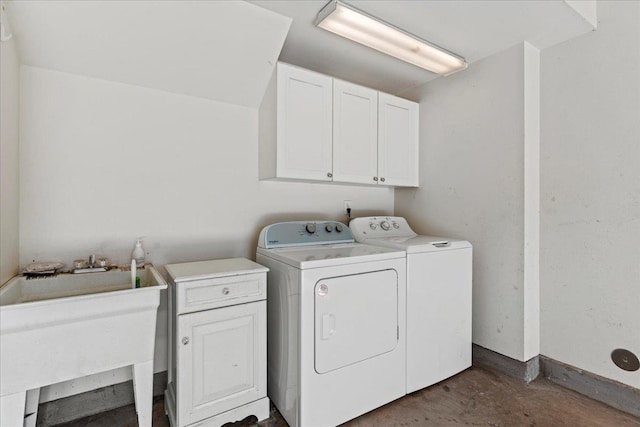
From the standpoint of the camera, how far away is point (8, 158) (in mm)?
1447

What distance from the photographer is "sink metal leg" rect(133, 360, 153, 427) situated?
1413 millimetres

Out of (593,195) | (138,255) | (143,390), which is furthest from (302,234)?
(593,195)

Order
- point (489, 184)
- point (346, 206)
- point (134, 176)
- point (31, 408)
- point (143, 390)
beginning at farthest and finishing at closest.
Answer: point (346, 206)
point (489, 184)
point (134, 176)
point (31, 408)
point (143, 390)

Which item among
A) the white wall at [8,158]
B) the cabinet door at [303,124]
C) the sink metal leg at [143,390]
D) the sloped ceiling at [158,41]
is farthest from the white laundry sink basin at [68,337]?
the sloped ceiling at [158,41]

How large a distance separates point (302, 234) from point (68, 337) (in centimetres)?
137

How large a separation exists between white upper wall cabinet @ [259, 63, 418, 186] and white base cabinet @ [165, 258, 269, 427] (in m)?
0.83

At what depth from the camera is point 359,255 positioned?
1788 mm

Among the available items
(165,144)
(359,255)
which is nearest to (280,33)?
(165,144)

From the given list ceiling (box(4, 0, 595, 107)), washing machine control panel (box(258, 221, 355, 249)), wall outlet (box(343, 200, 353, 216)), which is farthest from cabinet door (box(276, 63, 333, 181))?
wall outlet (box(343, 200, 353, 216))

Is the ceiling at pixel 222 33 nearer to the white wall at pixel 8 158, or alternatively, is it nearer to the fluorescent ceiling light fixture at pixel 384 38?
the fluorescent ceiling light fixture at pixel 384 38

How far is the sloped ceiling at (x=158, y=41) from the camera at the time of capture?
156cm

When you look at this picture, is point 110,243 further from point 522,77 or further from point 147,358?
point 522,77

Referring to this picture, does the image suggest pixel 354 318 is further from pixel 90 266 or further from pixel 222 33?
pixel 222 33

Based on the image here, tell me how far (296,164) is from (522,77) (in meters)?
1.71
